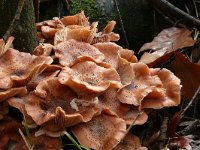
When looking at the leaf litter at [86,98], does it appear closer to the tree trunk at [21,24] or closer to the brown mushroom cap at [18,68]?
the brown mushroom cap at [18,68]

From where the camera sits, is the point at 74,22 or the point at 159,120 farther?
the point at 74,22

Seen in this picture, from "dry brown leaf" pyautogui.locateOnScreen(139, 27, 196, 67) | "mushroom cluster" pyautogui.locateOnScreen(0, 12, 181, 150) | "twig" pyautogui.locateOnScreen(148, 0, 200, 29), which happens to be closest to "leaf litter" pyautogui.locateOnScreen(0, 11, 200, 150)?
"mushroom cluster" pyautogui.locateOnScreen(0, 12, 181, 150)

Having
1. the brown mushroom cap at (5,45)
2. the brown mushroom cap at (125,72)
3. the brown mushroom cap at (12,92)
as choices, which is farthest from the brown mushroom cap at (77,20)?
the brown mushroom cap at (12,92)

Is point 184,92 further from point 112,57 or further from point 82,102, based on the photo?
point 82,102

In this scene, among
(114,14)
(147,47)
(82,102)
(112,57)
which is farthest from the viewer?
(114,14)

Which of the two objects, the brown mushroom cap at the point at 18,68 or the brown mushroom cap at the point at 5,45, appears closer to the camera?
the brown mushroom cap at the point at 18,68

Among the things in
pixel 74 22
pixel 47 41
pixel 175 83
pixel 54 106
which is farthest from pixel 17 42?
pixel 175 83

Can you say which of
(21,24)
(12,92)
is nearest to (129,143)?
(12,92)
